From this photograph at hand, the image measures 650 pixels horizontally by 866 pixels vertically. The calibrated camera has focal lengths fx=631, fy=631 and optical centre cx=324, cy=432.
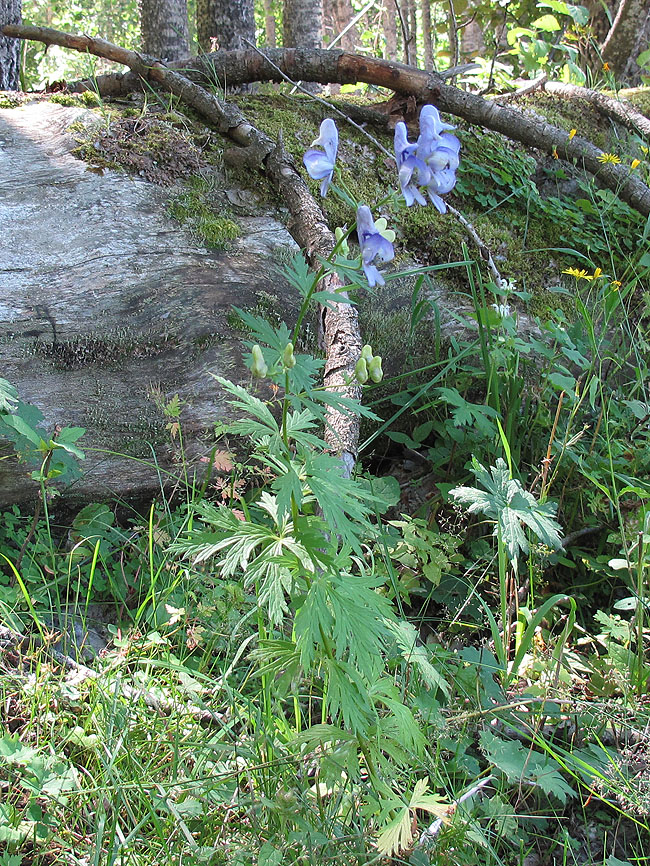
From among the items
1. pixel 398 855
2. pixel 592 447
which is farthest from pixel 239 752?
pixel 592 447

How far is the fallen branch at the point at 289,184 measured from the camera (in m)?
2.07

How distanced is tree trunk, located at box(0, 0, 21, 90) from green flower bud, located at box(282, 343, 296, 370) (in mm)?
3519

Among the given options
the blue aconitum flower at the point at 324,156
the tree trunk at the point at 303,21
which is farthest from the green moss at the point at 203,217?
the tree trunk at the point at 303,21

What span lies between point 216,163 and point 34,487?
159 centimetres

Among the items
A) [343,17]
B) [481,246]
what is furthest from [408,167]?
[343,17]

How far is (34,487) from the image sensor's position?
232 cm

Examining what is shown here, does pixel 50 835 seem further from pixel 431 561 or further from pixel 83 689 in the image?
pixel 431 561

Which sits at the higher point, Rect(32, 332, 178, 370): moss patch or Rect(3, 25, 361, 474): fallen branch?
Rect(3, 25, 361, 474): fallen branch

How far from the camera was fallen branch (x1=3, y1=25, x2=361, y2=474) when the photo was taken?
2.07 metres

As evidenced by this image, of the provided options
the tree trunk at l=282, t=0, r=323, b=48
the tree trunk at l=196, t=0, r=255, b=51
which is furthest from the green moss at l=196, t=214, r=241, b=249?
the tree trunk at l=282, t=0, r=323, b=48

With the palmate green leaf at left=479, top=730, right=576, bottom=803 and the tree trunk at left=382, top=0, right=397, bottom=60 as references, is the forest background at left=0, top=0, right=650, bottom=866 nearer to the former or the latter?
the palmate green leaf at left=479, top=730, right=576, bottom=803

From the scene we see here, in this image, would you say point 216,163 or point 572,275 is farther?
point 572,275

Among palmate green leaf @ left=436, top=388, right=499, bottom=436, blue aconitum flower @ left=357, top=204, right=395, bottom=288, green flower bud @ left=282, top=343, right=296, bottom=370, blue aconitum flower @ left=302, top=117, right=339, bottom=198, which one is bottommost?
palmate green leaf @ left=436, top=388, right=499, bottom=436

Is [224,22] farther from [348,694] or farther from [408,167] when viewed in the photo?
[348,694]
